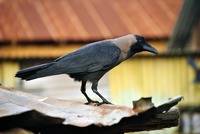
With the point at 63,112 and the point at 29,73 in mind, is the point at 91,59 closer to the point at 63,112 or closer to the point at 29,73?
the point at 29,73

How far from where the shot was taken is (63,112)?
360 centimetres

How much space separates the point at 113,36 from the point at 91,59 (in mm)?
18781

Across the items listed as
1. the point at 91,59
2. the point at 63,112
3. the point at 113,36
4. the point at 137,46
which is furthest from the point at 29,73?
the point at 113,36

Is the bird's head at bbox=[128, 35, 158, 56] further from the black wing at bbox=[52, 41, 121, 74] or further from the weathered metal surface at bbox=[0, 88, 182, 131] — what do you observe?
the weathered metal surface at bbox=[0, 88, 182, 131]

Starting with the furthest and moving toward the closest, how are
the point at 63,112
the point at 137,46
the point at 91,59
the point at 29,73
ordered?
the point at 137,46, the point at 91,59, the point at 29,73, the point at 63,112

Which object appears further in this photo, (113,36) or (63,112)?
(113,36)

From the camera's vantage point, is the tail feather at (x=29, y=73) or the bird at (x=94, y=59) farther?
the bird at (x=94, y=59)

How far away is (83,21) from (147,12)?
2166 millimetres

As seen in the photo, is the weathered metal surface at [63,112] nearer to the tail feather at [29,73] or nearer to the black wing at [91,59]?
the tail feather at [29,73]

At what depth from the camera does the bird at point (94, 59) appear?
4.62m

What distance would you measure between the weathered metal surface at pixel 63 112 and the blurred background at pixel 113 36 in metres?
11.8

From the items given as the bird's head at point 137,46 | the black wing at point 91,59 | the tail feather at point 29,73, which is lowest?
the tail feather at point 29,73

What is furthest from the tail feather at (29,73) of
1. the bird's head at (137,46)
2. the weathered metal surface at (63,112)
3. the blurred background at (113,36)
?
the blurred background at (113,36)

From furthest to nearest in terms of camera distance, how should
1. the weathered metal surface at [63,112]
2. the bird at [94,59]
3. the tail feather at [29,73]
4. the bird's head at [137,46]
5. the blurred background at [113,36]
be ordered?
1. the blurred background at [113,36]
2. the bird's head at [137,46]
3. the bird at [94,59]
4. the tail feather at [29,73]
5. the weathered metal surface at [63,112]
